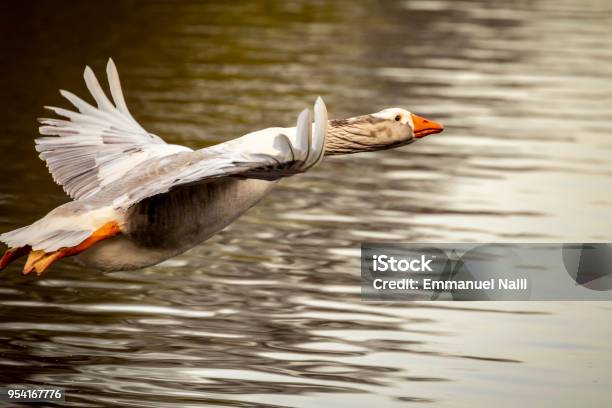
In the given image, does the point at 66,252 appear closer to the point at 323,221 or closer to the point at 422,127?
the point at 422,127

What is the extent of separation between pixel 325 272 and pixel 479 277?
1.02 metres

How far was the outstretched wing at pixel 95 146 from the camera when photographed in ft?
24.3

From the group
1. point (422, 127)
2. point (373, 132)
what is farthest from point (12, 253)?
point (422, 127)

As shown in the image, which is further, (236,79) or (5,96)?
(236,79)

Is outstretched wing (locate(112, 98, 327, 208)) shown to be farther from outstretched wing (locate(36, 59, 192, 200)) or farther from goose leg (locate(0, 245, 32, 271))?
outstretched wing (locate(36, 59, 192, 200))

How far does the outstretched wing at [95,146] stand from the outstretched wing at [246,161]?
0.69 meters

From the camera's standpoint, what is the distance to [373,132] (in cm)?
678

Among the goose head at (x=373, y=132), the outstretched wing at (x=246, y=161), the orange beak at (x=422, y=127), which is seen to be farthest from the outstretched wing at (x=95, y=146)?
the orange beak at (x=422, y=127)

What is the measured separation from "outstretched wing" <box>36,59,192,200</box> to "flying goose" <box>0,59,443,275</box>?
0.35 feet

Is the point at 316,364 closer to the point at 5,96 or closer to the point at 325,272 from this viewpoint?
the point at 325,272

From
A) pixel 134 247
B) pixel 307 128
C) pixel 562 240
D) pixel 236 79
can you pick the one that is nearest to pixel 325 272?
pixel 562 240

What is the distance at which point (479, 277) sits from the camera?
30.9 feet

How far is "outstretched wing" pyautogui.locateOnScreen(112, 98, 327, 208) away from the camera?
5660 mm

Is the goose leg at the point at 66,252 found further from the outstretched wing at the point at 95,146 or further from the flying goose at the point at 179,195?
the outstretched wing at the point at 95,146
